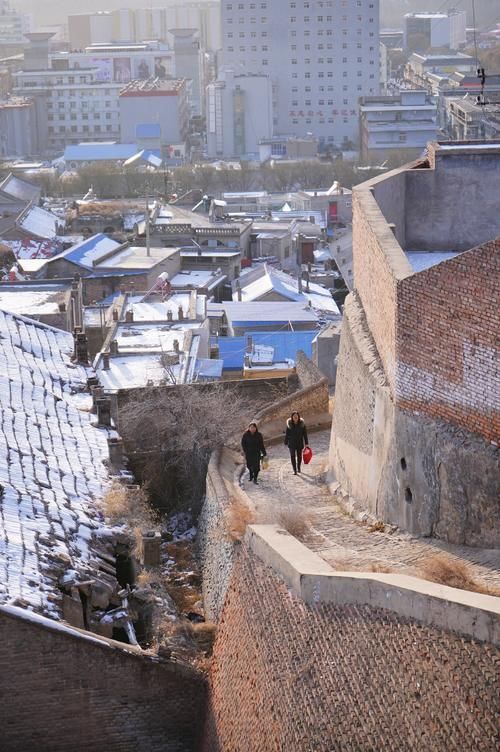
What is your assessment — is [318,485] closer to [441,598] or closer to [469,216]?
[469,216]

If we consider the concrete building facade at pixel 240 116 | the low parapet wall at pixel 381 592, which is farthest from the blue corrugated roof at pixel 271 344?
the concrete building facade at pixel 240 116

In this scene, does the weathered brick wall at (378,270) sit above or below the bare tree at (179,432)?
above

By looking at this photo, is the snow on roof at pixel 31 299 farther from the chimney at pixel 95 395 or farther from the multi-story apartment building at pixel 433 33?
the multi-story apartment building at pixel 433 33

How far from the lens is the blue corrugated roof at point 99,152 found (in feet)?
285

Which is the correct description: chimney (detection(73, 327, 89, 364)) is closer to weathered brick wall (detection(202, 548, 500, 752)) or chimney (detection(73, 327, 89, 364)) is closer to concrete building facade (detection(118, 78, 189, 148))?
weathered brick wall (detection(202, 548, 500, 752))

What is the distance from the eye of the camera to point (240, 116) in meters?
92.4

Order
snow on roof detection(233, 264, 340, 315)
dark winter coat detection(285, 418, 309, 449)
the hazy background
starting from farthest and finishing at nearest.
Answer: the hazy background < snow on roof detection(233, 264, 340, 315) < dark winter coat detection(285, 418, 309, 449)

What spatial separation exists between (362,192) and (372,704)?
8.36m

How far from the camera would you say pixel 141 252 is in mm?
53031

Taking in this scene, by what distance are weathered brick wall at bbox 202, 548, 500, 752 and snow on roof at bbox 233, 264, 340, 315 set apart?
1266 inches

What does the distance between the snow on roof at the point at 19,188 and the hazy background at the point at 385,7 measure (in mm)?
87333

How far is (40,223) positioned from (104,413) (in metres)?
43.5

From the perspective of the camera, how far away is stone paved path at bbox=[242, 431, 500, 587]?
12523 mm

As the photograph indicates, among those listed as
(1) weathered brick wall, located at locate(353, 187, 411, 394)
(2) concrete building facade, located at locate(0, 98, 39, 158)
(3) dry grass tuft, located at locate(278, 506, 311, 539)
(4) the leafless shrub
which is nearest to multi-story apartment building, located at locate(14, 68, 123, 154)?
(2) concrete building facade, located at locate(0, 98, 39, 158)
